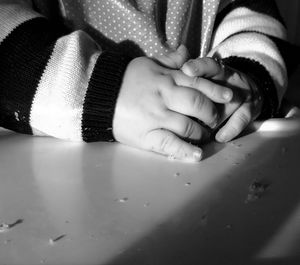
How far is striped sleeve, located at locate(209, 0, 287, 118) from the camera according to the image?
0.58 meters

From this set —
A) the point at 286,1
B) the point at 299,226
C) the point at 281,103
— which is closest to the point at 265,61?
the point at 281,103

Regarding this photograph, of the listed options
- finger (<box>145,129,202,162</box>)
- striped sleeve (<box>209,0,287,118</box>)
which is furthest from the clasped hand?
striped sleeve (<box>209,0,287,118</box>)

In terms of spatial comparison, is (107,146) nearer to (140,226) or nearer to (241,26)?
(140,226)

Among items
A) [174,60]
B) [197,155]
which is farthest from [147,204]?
[174,60]

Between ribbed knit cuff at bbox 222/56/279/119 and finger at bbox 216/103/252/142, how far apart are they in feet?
0.14

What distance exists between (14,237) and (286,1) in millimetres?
1000

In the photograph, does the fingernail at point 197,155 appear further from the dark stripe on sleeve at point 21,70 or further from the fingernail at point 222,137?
the dark stripe on sleeve at point 21,70

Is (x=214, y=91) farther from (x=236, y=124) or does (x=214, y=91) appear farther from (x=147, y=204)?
(x=147, y=204)

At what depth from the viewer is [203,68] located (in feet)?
1.60

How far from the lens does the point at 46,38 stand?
52cm

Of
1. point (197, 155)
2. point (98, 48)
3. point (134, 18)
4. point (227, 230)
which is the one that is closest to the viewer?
point (227, 230)

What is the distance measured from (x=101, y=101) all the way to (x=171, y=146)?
0.08m

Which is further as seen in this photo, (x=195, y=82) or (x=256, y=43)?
(x=256, y=43)

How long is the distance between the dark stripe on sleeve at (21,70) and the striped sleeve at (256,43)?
0.75 ft
